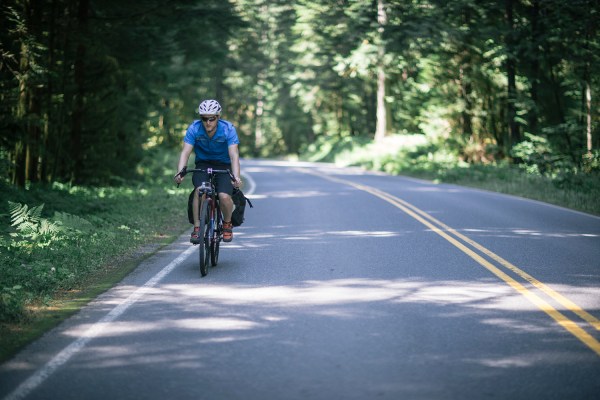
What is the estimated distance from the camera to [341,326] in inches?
244

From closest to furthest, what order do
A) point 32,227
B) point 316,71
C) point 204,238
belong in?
point 204,238 → point 32,227 → point 316,71

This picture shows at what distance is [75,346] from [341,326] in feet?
7.67

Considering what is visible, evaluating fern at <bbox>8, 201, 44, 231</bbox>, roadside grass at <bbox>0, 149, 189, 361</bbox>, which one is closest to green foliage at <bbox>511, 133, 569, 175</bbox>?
roadside grass at <bbox>0, 149, 189, 361</bbox>

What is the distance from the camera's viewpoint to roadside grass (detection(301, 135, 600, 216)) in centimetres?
1909

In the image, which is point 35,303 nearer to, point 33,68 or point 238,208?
point 238,208

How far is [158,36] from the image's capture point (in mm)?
20250

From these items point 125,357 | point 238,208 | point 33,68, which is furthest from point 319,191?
point 125,357

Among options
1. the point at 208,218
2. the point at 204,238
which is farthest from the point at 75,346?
the point at 208,218

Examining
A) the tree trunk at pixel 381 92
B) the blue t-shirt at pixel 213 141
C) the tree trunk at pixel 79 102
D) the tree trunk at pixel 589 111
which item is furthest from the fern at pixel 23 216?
the tree trunk at pixel 381 92

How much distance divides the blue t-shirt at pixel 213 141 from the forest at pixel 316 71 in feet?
16.7

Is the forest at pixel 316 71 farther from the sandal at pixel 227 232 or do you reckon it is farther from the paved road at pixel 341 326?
the paved road at pixel 341 326

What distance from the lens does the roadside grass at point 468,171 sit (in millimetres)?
19094

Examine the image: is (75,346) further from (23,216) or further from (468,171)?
(468,171)

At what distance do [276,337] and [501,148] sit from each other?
1045 inches
